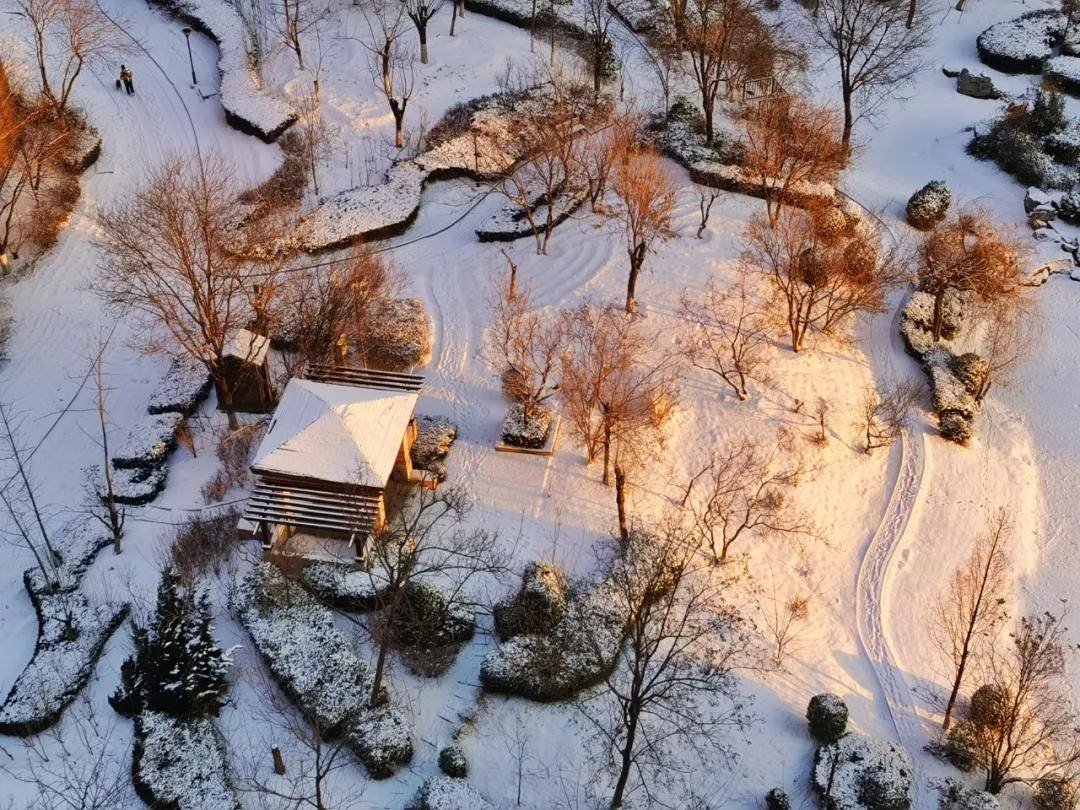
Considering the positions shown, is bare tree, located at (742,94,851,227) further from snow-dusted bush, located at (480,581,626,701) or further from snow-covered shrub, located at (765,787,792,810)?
snow-covered shrub, located at (765,787,792,810)

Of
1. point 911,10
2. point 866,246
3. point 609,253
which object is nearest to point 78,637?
point 609,253

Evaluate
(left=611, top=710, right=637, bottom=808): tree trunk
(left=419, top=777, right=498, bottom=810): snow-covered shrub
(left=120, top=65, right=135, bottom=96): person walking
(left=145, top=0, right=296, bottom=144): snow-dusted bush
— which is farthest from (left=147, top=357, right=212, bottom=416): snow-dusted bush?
(left=120, top=65, right=135, bottom=96): person walking

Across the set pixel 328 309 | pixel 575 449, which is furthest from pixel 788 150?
pixel 328 309

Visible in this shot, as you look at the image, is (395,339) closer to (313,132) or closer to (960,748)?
(313,132)

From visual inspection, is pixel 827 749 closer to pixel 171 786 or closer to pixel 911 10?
pixel 171 786

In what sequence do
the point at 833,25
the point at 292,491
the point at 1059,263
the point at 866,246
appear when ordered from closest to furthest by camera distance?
the point at 292,491, the point at 866,246, the point at 1059,263, the point at 833,25

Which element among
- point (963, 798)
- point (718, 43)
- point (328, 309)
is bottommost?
point (963, 798)
